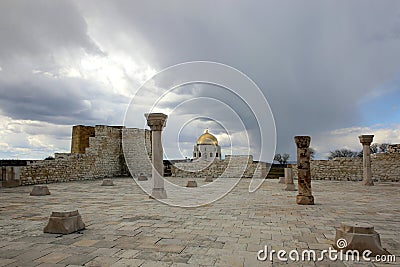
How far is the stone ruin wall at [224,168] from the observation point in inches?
882

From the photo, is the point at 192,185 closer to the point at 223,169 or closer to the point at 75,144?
the point at 223,169

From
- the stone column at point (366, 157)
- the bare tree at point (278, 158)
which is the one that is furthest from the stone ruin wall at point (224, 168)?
the bare tree at point (278, 158)

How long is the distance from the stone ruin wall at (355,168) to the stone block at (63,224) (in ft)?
63.3

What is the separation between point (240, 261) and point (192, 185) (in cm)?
1136

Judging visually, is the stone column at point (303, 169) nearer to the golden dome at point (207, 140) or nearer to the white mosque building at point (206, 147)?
the white mosque building at point (206, 147)

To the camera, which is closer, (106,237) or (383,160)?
(106,237)

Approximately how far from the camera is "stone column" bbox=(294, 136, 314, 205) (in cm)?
972

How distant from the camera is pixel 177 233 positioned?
5578 mm

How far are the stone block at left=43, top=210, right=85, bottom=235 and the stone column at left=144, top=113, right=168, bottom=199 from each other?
4829mm

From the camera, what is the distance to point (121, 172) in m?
24.2

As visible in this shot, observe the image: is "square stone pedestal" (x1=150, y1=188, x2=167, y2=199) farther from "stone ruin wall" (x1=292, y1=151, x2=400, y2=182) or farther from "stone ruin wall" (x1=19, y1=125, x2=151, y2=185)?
"stone ruin wall" (x1=292, y1=151, x2=400, y2=182)

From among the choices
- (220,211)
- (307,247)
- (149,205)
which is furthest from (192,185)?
(307,247)

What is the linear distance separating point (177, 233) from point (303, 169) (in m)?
5.94

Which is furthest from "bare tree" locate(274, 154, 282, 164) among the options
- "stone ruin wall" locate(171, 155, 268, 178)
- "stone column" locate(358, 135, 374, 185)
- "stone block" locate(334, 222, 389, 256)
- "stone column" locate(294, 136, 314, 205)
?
"stone block" locate(334, 222, 389, 256)
